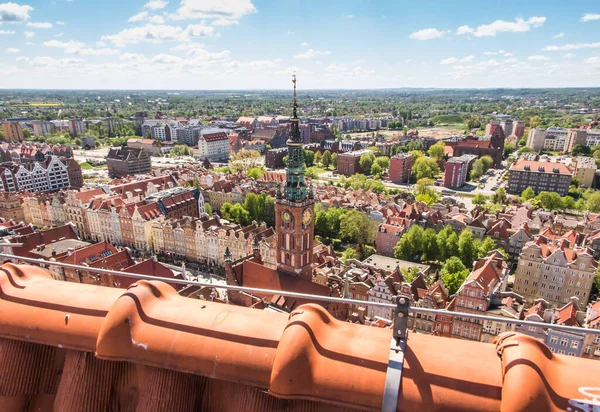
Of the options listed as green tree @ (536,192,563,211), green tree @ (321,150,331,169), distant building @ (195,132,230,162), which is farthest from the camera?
distant building @ (195,132,230,162)

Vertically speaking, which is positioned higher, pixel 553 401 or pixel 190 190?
pixel 553 401

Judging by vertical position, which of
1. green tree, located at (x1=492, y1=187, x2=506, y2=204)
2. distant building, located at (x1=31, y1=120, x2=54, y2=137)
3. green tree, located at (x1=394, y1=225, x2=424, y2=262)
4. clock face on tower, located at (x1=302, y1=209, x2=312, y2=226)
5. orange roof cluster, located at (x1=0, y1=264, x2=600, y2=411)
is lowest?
green tree, located at (x1=492, y1=187, x2=506, y2=204)

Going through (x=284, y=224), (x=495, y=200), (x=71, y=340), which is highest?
(x=71, y=340)

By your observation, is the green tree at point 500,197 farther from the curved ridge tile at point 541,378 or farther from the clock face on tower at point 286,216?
the curved ridge tile at point 541,378

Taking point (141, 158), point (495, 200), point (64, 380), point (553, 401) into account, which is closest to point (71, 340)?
point (64, 380)

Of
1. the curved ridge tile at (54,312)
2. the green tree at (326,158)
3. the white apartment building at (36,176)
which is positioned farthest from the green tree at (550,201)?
the white apartment building at (36,176)

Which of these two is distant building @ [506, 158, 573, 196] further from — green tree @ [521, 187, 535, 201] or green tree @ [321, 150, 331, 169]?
green tree @ [321, 150, 331, 169]

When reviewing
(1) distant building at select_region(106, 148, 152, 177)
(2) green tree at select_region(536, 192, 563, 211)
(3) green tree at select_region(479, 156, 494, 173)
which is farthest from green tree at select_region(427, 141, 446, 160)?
(1) distant building at select_region(106, 148, 152, 177)

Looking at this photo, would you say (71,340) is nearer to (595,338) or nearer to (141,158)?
(595,338)
